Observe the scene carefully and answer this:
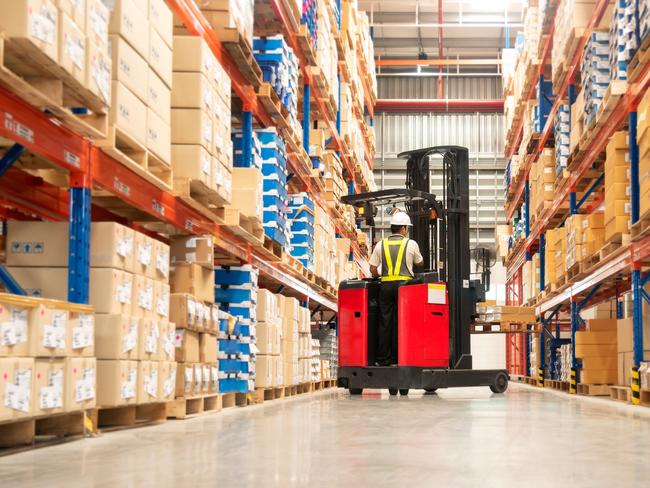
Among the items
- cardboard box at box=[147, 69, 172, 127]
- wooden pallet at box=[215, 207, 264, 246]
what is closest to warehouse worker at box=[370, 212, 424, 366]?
wooden pallet at box=[215, 207, 264, 246]

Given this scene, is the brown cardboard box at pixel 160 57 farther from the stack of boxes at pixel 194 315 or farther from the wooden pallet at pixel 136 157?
the stack of boxes at pixel 194 315

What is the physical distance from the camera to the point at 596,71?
9.28 m

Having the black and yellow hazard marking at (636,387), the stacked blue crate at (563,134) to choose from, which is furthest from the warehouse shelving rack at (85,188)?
the stacked blue crate at (563,134)

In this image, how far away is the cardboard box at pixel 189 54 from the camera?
6047 mm

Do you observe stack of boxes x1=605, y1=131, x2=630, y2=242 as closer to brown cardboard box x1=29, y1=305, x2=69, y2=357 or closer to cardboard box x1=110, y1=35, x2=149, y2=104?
cardboard box x1=110, y1=35, x2=149, y2=104

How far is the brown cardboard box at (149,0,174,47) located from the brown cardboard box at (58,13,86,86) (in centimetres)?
122

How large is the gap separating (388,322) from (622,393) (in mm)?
2401

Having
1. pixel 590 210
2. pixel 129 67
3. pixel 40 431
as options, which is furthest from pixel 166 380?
pixel 590 210

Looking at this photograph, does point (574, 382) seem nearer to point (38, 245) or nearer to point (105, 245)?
point (105, 245)

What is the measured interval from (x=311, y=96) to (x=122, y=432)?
7606mm

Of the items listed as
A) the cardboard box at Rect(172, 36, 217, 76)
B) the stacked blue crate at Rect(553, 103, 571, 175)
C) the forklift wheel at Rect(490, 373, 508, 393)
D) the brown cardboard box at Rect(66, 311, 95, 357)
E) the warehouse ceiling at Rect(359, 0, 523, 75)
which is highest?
the warehouse ceiling at Rect(359, 0, 523, 75)

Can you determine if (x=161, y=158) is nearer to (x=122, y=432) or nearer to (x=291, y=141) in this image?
(x=122, y=432)

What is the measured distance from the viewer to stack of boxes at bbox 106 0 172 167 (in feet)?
15.7

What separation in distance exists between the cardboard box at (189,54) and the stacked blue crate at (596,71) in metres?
4.58
